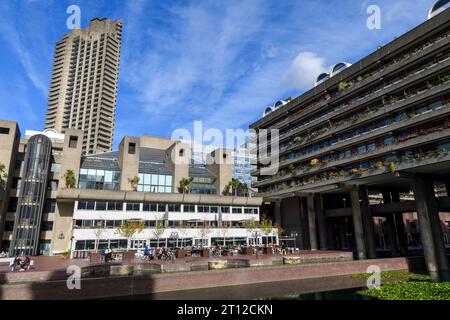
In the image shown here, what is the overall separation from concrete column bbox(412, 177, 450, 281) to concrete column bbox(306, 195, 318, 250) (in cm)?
1927

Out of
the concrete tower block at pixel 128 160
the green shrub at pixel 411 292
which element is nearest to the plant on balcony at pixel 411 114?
the green shrub at pixel 411 292

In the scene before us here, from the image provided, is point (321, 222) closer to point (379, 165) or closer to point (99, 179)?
point (379, 165)

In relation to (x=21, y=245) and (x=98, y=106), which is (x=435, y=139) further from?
(x=98, y=106)

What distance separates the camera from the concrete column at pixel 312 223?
2132 inches

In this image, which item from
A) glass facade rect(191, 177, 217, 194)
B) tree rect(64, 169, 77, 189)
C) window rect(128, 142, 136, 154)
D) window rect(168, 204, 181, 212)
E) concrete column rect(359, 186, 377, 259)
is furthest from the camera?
glass facade rect(191, 177, 217, 194)

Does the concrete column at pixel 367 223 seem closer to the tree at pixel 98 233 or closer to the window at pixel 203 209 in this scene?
the window at pixel 203 209

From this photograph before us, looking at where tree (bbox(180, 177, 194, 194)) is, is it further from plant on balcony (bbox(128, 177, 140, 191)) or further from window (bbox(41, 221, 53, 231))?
window (bbox(41, 221, 53, 231))

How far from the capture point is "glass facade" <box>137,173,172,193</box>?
58.2m

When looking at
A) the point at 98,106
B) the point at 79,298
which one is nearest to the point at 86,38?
the point at 98,106

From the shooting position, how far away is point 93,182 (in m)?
55.1

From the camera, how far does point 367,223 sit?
46938 mm

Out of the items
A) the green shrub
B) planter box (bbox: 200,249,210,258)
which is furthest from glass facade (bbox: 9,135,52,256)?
the green shrub

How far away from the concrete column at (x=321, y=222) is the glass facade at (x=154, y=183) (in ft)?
91.3

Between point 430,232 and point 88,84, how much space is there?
137 meters
